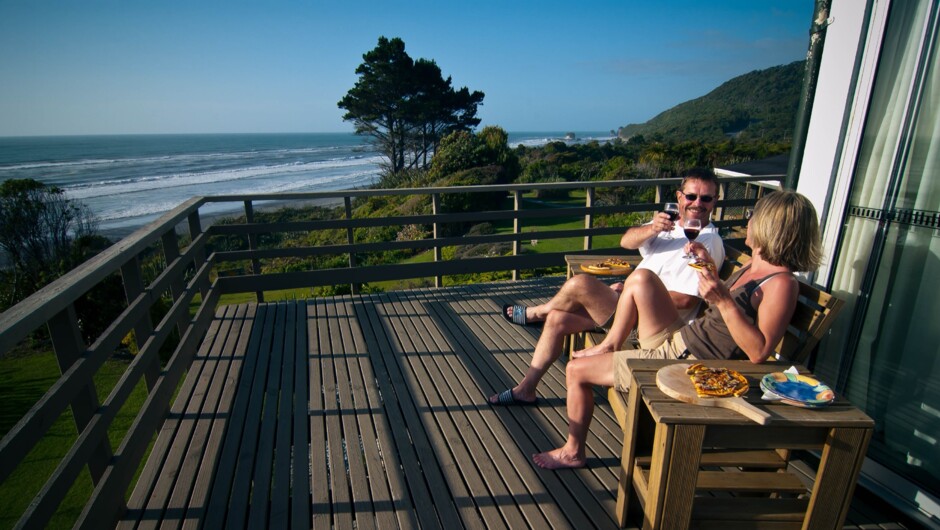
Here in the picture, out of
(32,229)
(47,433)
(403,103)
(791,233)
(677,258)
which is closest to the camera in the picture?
(791,233)

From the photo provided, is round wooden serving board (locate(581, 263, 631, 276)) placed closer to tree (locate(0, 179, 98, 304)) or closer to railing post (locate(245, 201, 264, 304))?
railing post (locate(245, 201, 264, 304))

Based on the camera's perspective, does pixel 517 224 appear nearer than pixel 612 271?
No

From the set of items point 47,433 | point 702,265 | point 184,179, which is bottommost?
point 184,179

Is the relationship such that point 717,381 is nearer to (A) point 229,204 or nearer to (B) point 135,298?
(B) point 135,298

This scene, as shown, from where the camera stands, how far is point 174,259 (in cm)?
288

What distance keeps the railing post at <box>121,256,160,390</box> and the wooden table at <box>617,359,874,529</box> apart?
2.09 m

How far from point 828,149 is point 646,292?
104cm

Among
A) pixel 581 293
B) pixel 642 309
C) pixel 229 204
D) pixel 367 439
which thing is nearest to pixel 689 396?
pixel 642 309

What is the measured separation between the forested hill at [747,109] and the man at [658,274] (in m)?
36.1

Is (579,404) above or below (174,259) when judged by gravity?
below

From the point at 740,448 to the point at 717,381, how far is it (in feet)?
0.60

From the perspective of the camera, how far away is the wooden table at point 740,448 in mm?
1228

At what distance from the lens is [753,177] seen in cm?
465

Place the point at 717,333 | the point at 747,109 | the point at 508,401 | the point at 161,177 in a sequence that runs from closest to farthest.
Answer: the point at 717,333
the point at 508,401
the point at 161,177
the point at 747,109
